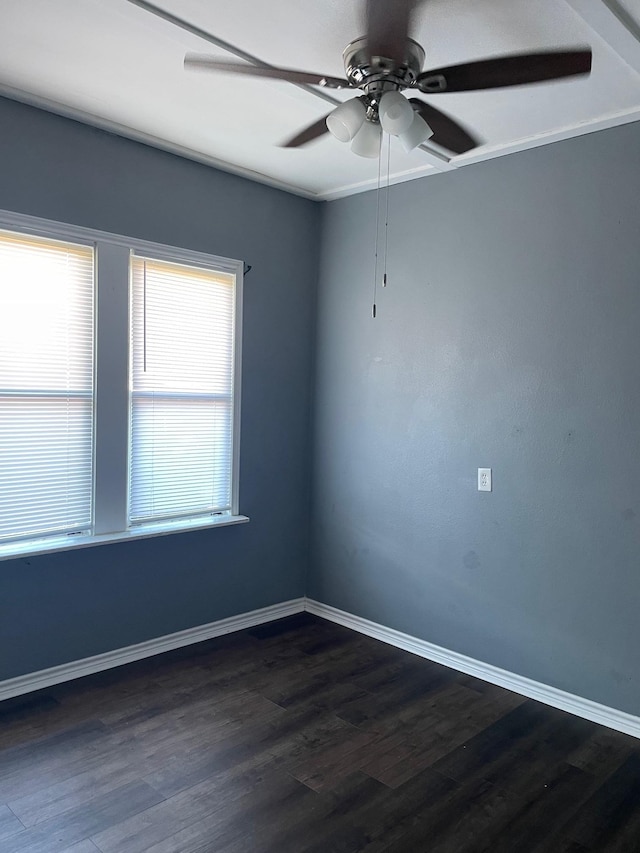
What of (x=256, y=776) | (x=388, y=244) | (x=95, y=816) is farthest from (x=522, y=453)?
(x=95, y=816)

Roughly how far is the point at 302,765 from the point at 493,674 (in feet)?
3.96

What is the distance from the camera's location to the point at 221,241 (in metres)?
3.58

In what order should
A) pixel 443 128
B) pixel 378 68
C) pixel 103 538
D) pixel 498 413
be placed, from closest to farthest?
pixel 378 68
pixel 443 128
pixel 103 538
pixel 498 413

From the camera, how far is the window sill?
2.84 metres

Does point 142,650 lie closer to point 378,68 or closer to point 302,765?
point 302,765

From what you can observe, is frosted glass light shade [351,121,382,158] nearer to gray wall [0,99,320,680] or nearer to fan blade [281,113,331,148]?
fan blade [281,113,331,148]

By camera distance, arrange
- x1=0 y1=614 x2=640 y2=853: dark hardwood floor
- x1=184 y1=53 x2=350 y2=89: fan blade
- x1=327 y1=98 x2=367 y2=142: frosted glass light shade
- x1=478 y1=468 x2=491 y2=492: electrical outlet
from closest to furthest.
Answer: x1=184 y1=53 x2=350 y2=89: fan blade < x1=327 y1=98 x2=367 y2=142: frosted glass light shade < x1=0 y1=614 x2=640 y2=853: dark hardwood floor < x1=478 y1=468 x2=491 y2=492: electrical outlet

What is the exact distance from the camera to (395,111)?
1899 millimetres

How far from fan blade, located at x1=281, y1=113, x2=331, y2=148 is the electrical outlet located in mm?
1768

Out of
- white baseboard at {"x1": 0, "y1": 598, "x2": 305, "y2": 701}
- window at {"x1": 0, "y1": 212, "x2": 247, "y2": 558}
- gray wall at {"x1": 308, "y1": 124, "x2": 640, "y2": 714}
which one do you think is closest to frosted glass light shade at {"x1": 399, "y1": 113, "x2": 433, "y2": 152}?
gray wall at {"x1": 308, "y1": 124, "x2": 640, "y2": 714}

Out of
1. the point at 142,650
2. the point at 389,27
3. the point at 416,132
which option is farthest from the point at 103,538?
the point at 389,27

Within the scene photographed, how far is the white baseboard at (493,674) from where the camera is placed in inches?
112

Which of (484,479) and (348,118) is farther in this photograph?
(484,479)

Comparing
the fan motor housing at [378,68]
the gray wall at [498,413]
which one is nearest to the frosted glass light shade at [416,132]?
the fan motor housing at [378,68]
